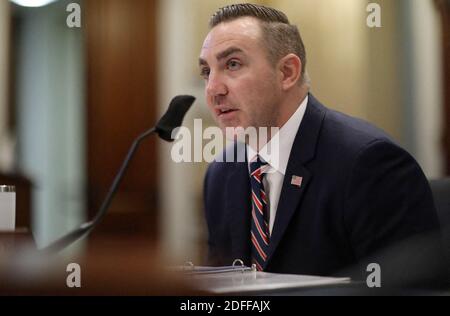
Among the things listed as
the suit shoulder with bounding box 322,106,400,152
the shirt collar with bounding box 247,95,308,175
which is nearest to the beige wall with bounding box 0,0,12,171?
the shirt collar with bounding box 247,95,308,175

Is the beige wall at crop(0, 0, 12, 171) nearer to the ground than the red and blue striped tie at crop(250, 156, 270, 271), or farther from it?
farther from it

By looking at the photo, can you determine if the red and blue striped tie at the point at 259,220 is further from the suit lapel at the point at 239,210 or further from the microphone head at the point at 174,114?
the microphone head at the point at 174,114

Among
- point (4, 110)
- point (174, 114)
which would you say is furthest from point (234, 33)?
point (4, 110)

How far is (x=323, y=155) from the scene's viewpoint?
102cm

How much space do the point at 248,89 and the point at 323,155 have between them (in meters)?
0.20

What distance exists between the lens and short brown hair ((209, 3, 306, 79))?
1.14 metres

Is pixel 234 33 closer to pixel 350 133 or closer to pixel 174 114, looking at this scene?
pixel 350 133

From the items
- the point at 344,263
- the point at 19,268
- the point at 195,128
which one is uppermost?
the point at 195,128

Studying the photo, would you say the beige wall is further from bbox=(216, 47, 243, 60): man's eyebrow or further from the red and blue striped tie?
the red and blue striped tie

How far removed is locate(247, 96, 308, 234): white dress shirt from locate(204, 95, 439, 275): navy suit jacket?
0.10 feet

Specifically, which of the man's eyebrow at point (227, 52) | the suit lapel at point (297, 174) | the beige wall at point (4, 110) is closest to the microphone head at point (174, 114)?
the suit lapel at point (297, 174)
